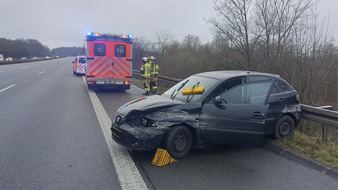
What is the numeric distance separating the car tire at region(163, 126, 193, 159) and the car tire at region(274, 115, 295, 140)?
1907 millimetres

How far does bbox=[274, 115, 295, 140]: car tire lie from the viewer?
5.47 metres

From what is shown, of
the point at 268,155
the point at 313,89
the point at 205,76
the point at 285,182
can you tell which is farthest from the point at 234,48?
the point at 285,182

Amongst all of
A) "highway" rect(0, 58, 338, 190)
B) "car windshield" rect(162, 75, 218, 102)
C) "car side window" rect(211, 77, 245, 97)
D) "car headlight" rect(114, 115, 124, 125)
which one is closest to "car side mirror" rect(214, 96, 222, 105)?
A: "car side window" rect(211, 77, 245, 97)

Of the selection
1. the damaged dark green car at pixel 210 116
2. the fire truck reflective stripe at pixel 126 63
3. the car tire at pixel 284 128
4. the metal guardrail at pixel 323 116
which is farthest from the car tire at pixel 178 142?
the fire truck reflective stripe at pixel 126 63

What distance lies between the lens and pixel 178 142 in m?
4.62

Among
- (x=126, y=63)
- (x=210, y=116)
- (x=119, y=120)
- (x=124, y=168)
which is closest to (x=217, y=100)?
(x=210, y=116)

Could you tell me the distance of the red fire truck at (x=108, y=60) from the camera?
13402mm

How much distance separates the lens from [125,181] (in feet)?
12.1

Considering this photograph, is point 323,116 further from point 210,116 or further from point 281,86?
point 210,116

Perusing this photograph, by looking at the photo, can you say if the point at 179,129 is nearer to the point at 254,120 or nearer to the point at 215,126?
the point at 215,126

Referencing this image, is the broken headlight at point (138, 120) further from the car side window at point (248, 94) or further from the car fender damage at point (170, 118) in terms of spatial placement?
the car side window at point (248, 94)

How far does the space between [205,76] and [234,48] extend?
8894 millimetres

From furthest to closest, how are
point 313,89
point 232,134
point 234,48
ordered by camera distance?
point 234,48 < point 313,89 < point 232,134

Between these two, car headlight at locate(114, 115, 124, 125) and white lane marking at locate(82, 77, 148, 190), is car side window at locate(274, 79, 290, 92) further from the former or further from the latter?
white lane marking at locate(82, 77, 148, 190)
